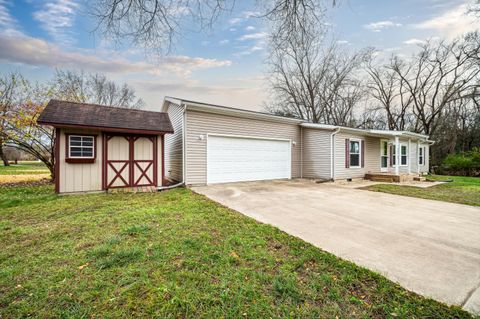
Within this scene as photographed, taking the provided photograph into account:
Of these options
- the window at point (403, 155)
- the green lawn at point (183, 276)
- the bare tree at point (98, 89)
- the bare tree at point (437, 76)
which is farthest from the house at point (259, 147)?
the bare tree at point (437, 76)

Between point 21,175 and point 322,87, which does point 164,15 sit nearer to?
point 21,175

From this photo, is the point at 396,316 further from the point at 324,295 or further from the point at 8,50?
the point at 8,50

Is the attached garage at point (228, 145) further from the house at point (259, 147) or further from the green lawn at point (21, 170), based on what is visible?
the green lawn at point (21, 170)

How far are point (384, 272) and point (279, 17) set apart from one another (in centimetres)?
395

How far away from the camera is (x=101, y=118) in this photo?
742cm

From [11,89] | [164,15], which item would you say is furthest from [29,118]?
[164,15]

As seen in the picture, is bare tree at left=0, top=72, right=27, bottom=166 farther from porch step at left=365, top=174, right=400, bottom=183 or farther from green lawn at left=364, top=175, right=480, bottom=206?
porch step at left=365, top=174, right=400, bottom=183

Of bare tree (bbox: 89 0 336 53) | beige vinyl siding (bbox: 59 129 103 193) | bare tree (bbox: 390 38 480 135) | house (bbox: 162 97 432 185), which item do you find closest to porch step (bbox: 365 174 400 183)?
house (bbox: 162 97 432 185)

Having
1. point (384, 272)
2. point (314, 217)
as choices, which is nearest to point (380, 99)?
point (314, 217)

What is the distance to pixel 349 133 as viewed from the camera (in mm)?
11516

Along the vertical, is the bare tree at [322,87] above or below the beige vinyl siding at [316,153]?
above

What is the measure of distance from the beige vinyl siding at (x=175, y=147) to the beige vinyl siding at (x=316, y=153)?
6741 millimetres

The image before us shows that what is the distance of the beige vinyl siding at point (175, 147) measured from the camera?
374 inches

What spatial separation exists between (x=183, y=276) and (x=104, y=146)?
268 inches
